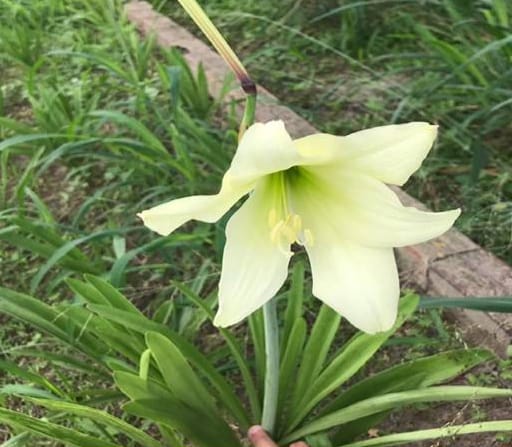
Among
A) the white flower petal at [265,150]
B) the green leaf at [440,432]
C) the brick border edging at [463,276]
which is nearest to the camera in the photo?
the white flower petal at [265,150]

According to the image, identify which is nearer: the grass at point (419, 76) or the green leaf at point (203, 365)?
the green leaf at point (203, 365)

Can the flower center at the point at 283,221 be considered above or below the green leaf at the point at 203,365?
above

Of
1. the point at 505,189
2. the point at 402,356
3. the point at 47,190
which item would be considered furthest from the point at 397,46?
the point at 402,356

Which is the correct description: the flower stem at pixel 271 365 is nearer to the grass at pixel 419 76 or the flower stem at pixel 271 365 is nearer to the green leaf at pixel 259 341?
the green leaf at pixel 259 341

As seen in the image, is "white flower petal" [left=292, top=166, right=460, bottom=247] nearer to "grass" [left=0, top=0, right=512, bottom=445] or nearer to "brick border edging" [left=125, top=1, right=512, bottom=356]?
"grass" [left=0, top=0, right=512, bottom=445]

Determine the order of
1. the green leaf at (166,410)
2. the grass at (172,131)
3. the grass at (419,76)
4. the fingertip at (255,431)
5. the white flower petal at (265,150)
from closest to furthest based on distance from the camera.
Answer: the white flower petal at (265,150) < the green leaf at (166,410) < the fingertip at (255,431) < the grass at (172,131) < the grass at (419,76)

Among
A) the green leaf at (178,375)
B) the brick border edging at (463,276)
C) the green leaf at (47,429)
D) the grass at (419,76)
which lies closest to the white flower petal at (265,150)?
the green leaf at (178,375)

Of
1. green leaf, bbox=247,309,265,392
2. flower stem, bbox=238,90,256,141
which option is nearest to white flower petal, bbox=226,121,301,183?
flower stem, bbox=238,90,256,141
